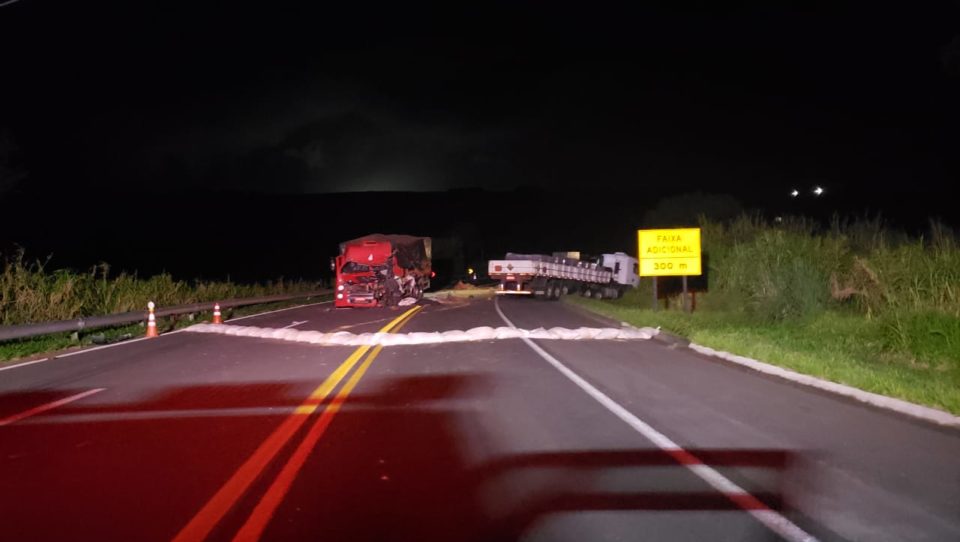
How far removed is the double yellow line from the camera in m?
5.55

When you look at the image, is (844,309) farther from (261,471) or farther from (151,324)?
(151,324)

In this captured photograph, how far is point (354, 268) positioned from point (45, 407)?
25.2m

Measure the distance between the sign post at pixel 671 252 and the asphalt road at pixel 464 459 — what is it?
12.2m

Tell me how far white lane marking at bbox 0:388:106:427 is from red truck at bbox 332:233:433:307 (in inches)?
895

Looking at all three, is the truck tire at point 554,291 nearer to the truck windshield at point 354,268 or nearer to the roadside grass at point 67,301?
the truck windshield at point 354,268

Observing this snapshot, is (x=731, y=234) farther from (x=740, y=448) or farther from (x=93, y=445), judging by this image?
(x=93, y=445)

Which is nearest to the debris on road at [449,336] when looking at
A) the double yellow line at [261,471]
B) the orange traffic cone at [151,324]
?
the orange traffic cone at [151,324]

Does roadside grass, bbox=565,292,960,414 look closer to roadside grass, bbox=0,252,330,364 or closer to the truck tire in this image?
roadside grass, bbox=0,252,330,364

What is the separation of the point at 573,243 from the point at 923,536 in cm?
15707

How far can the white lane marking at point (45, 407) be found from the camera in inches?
380

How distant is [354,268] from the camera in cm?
3566

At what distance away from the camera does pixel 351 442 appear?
8.11 metres

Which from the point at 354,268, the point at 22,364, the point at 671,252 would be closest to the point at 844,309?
the point at 671,252

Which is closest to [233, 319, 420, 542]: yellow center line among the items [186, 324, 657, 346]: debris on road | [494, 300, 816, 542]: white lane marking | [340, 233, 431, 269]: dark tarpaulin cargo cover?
[494, 300, 816, 542]: white lane marking
